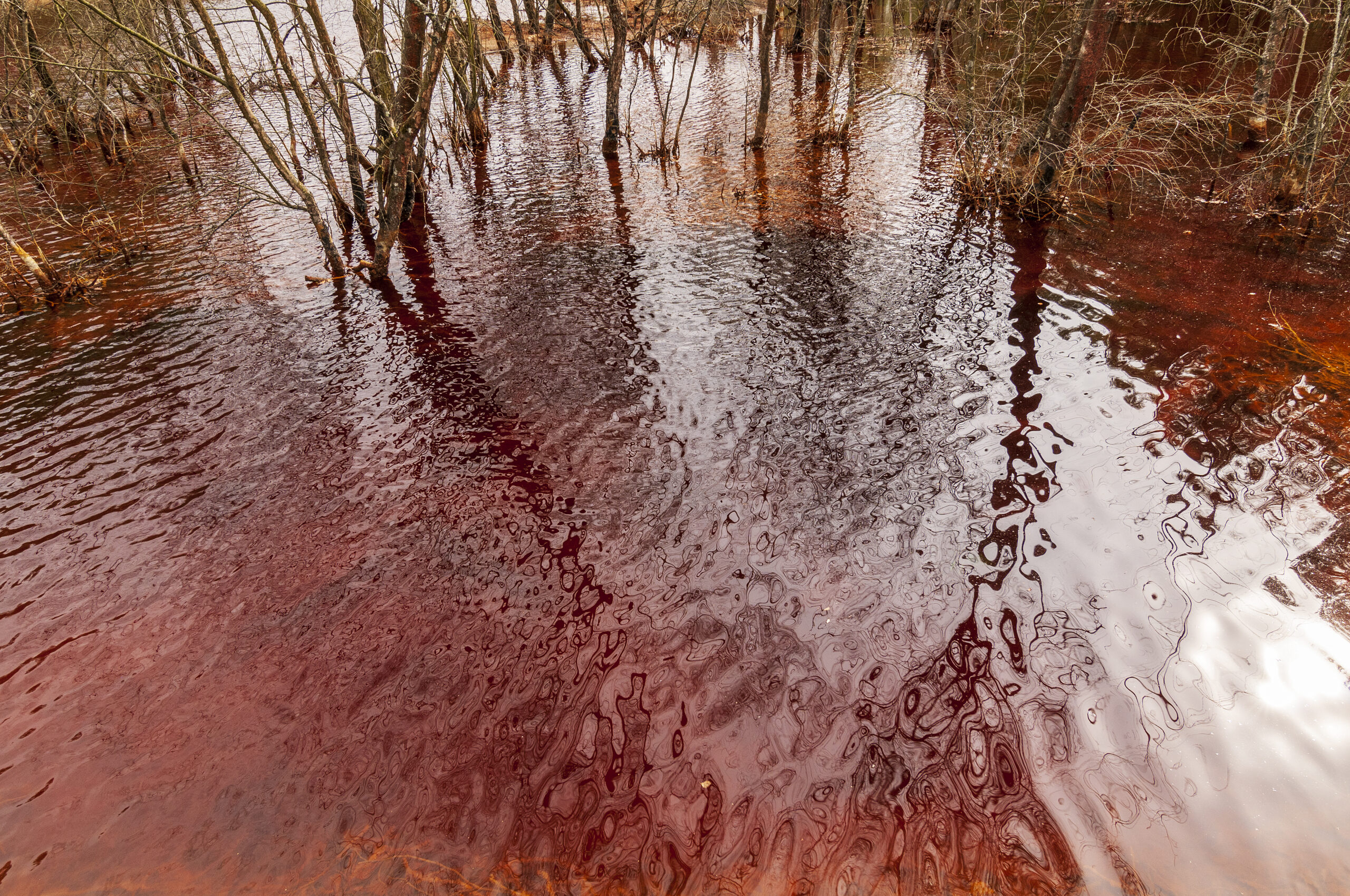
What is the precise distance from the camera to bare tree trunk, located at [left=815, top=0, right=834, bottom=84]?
19969mm

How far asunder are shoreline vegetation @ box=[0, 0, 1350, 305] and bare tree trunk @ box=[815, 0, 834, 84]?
0.35 ft

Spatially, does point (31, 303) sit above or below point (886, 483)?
above

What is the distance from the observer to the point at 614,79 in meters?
14.9

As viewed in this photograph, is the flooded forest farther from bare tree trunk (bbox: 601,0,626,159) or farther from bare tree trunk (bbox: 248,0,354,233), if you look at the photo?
bare tree trunk (bbox: 601,0,626,159)

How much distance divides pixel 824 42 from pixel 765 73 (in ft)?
28.4

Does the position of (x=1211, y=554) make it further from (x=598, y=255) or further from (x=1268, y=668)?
(x=598, y=255)

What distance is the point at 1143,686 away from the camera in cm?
458

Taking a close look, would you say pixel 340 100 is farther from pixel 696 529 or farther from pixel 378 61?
pixel 696 529

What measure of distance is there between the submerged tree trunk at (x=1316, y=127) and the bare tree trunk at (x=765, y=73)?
8256mm

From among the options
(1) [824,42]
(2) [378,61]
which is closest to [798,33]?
(1) [824,42]

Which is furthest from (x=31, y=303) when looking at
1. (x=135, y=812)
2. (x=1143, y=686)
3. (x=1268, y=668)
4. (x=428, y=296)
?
(x=1268, y=668)

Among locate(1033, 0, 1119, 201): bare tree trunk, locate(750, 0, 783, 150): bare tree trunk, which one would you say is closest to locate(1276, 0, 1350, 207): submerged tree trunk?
locate(1033, 0, 1119, 201): bare tree trunk

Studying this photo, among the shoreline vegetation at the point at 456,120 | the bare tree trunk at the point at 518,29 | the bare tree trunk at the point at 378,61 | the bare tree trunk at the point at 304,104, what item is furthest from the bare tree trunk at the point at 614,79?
the bare tree trunk at the point at 518,29

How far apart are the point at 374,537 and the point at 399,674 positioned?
1.57 metres
